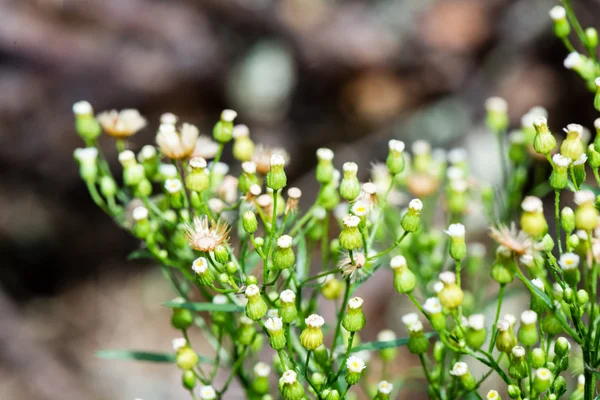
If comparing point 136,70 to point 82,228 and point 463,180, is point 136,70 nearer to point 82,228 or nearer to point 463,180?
point 82,228

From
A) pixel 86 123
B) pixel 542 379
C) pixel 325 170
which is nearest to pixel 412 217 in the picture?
pixel 325 170

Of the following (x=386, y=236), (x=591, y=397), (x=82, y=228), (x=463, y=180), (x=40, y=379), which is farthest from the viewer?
(x=82, y=228)

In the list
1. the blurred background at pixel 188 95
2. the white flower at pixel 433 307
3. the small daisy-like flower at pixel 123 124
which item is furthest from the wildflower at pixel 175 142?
the blurred background at pixel 188 95

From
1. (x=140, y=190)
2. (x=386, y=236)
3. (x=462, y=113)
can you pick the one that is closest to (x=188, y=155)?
(x=140, y=190)

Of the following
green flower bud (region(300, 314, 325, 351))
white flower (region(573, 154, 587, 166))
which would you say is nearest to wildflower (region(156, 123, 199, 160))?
green flower bud (region(300, 314, 325, 351))

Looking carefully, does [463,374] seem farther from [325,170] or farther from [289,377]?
[325,170]

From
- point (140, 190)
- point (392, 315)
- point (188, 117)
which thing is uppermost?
point (140, 190)

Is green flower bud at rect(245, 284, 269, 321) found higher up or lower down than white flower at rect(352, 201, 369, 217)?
lower down

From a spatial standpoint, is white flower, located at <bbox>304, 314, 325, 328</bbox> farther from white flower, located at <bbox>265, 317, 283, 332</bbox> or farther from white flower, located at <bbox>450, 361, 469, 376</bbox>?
white flower, located at <bbox>450, 361, 469, 376</bbox>
